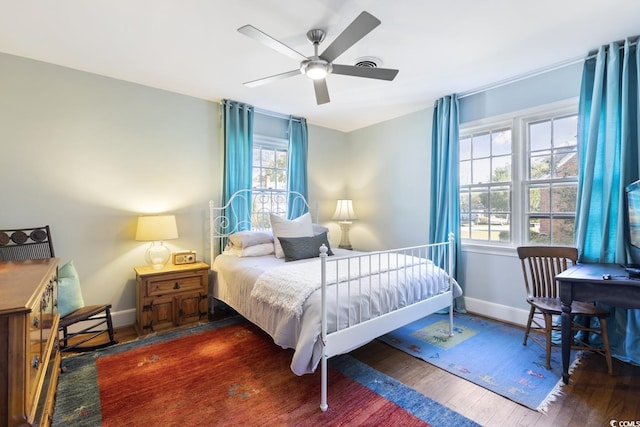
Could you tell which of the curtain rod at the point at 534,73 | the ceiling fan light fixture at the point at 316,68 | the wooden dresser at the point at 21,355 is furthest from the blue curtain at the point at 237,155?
the curtain rod at the point at 534,73

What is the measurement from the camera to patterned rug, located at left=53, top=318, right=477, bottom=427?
5.77 feet

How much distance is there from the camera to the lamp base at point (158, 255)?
3096 mm

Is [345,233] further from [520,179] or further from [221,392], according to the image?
[221,392]

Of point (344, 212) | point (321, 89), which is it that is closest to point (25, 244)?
point (321, 89)

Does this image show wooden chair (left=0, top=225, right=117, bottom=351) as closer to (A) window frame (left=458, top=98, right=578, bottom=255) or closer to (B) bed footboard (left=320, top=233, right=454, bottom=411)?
(B) bed footboard (left=320, top=233, right=454, bottom=411)

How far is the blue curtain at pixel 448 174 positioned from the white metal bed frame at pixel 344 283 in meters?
0.25

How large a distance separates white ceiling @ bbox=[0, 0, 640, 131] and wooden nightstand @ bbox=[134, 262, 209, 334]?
199 cm

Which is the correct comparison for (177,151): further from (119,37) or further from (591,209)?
(591,209)

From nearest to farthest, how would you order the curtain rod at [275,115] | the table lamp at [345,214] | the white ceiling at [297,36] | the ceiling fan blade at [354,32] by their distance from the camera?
the ceiling fan blade at [354,32] < the white ceiling at [297,36] < the curtain rod at [275,115] < the table lamp at [345,214]

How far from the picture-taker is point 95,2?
1.94m

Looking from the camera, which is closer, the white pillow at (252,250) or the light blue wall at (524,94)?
the light blue wall at (524,94)

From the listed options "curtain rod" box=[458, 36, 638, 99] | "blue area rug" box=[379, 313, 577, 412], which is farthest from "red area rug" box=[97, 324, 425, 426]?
"curtain rod" box=[458, 36, 638, 99]

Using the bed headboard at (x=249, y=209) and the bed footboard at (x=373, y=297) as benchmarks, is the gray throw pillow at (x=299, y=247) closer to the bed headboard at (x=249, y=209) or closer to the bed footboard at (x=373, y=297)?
the bed footboard at (x=373, y=297)

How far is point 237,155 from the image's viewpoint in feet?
12.2
